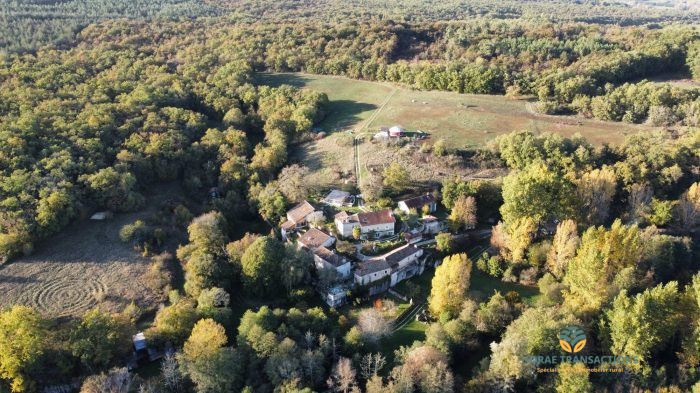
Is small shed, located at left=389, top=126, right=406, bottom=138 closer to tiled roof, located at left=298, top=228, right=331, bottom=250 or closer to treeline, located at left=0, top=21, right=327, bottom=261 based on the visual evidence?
treeline, located at left=0, top=21, right=327, bottom=261

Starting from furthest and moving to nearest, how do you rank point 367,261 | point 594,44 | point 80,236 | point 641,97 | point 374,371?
point 594,44 < point 641,97 < point 80,236 < point 367,261 < point 374,371

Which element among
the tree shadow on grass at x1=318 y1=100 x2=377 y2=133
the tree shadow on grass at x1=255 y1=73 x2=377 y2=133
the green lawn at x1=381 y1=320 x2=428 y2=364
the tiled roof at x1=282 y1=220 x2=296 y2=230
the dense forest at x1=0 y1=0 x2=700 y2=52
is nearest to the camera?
the green lawn at x1=381 y1=320 x2=428 y2=364

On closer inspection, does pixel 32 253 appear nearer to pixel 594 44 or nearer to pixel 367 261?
pixel 367 261

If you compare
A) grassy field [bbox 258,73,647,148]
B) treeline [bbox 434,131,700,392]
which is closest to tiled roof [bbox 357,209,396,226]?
treeline [bbox 434,131,700,392]

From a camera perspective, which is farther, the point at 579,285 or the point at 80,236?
the point at 80,236

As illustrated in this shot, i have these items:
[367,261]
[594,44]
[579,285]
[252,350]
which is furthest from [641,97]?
[252,350]

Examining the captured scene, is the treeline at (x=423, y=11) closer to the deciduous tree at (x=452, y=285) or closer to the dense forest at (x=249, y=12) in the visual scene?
the dense forest at (x=249, y=12)

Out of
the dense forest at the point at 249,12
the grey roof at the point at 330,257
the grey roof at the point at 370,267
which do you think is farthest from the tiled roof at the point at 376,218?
the dense forest at the point at 249,12

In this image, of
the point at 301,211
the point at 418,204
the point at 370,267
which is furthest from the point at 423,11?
the point at 370,267
